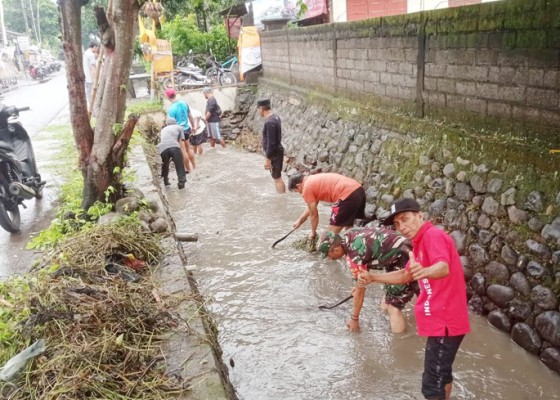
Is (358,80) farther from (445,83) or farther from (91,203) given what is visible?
(91,203)

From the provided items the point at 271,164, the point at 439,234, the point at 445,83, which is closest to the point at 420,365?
the point at 439,234

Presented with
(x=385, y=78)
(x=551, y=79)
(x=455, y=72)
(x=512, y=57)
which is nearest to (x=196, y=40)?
(x=385, y=78)

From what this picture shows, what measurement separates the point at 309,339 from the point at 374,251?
3.94ft

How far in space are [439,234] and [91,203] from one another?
447cm

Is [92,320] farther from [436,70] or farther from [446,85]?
[436,70]

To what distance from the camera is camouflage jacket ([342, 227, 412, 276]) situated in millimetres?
4293

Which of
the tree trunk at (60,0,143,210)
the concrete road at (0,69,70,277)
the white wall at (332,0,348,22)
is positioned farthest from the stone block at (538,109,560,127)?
the white wall at (332,0,348,22)

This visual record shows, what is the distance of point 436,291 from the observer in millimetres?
3180

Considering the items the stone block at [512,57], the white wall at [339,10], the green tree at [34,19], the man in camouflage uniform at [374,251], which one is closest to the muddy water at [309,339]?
the man in camouflage uniform at [374,251]

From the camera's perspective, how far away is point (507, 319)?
4398 millimetres

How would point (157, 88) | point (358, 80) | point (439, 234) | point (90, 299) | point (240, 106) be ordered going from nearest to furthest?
point (439, 234)
point (90, 299)
point (358, 80)
point (240, 106)
point (157, 88)

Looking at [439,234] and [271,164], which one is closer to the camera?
[439,234]

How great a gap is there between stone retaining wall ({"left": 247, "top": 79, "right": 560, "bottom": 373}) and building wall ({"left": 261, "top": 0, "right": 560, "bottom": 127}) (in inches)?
14.3

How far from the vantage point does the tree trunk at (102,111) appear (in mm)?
5719
